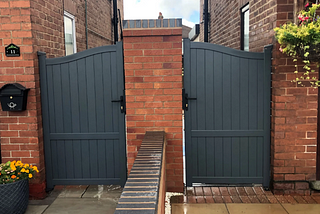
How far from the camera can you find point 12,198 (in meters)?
3.52

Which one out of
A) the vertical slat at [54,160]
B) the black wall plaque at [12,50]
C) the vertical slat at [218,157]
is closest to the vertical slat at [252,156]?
the vertical slat at [218,157]

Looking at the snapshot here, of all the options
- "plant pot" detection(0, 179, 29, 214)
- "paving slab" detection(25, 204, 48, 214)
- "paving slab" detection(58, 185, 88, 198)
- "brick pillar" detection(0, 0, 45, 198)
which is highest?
"brick pillar" detection(0, 0, 45, 198)

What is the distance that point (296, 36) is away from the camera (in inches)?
125

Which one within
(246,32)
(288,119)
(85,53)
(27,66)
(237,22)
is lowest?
(288,119)

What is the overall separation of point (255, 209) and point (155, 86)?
191cm

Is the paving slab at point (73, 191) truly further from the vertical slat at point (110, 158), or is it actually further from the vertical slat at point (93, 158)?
the vertical slat at point (110, 158)

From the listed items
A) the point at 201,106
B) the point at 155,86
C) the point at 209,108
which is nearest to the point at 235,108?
the point at 209,108

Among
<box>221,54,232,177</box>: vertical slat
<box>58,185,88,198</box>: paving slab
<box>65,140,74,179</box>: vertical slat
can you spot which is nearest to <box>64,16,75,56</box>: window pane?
<box>65,140,74,179</box>: vertical slat

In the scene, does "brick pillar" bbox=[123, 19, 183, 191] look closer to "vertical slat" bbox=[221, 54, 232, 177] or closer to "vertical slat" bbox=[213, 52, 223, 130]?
"vertical slat" bbox=[213, 52, 223, 130]

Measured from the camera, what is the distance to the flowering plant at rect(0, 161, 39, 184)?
3564 millimetres

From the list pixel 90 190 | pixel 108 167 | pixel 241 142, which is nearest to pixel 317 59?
pixel 241 142

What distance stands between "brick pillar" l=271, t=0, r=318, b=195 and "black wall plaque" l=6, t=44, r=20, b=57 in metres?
3.24

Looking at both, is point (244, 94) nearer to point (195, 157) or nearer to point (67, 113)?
point (195, 157)

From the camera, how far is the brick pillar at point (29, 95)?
12.7 feet
